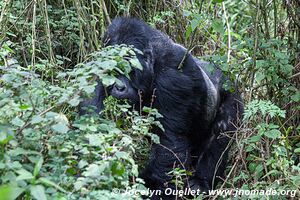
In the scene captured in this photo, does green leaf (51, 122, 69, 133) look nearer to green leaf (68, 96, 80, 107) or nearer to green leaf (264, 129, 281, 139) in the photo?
green leaf (68, 96, 80, 107)

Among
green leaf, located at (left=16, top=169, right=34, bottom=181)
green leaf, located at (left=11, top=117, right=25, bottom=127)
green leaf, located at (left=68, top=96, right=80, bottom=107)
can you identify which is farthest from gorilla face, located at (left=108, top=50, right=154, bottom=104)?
green leaf, located at (left=16, top=169, right=34, bottom=181)

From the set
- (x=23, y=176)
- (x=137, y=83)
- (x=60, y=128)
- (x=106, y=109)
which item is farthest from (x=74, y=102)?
(x=137, y=83)

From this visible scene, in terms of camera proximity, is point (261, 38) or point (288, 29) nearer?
point (261, 38)

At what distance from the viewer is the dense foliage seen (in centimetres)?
213

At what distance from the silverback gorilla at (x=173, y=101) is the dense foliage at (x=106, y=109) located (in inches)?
4.5

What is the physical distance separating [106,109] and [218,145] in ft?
3.46

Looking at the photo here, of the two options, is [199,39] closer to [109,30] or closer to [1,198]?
[109,30]

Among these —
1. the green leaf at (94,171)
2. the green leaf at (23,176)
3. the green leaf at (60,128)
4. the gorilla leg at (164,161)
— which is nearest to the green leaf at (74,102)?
the green leaf at (60,128)

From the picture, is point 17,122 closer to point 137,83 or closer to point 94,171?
point 94,171

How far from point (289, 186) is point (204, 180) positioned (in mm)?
844

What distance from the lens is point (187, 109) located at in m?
3.46

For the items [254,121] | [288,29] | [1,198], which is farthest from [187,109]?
[1,198]

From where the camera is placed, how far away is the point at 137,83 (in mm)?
3342

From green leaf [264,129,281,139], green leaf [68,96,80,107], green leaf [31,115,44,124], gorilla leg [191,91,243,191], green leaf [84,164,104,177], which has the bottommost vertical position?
gorilla leg [191,91,243,191]
